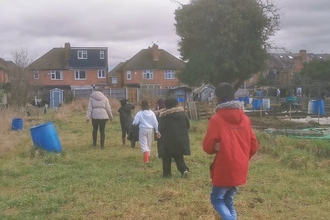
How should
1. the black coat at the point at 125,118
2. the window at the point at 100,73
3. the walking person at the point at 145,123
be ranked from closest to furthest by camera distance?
the walking person at the point at 145,123, the black coat at the point at 125,118, the window at the point at 100,73

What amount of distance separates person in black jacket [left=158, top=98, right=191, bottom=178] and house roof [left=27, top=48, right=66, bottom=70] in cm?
5321

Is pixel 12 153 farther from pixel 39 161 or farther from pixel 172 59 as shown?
pixel 172 59

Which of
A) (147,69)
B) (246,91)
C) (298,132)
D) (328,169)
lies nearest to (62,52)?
(147,69)

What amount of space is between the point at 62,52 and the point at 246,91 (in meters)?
25.9

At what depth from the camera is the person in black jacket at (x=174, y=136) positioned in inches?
310

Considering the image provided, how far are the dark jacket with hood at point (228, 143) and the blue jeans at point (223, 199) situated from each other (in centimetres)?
13

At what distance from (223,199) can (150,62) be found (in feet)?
189

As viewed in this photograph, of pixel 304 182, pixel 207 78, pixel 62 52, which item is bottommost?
pixel 304 182

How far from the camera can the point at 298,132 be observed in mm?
14062

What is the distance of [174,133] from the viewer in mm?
7906

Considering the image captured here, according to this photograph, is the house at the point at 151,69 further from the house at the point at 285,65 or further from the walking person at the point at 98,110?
the walking person at the point at 98,110

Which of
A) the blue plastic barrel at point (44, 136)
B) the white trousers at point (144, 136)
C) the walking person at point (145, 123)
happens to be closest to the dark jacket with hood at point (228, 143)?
the walking person at point (145, 123)

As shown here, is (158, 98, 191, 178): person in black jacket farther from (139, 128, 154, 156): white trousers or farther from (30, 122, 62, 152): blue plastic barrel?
(30, 122, 62, 152): blue plastic barrel

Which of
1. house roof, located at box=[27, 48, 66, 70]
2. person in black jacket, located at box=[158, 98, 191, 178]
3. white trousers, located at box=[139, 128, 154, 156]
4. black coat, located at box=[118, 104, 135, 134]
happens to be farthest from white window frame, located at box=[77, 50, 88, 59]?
person in black jacket, located at box=[158, 98, 191, 178]
